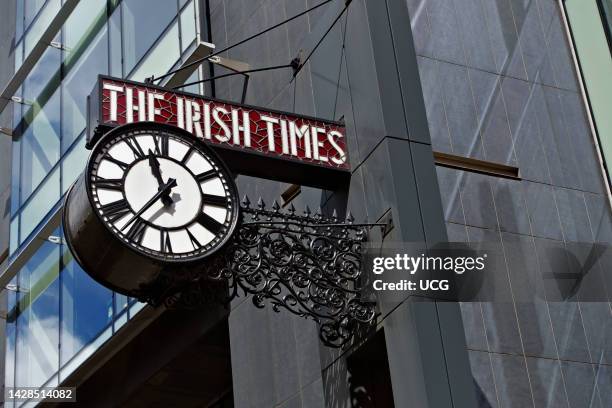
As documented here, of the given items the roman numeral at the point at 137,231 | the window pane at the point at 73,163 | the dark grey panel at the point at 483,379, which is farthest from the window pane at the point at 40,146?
the dark grey panel at the point at 483,379

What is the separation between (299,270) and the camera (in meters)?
11.6

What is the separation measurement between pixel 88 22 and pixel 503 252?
11.5 m

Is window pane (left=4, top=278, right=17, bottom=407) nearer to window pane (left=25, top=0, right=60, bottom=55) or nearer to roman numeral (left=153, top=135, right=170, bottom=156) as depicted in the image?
window pane (left=25, top=0, right=60, bottom=55)

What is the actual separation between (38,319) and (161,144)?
1077 cm

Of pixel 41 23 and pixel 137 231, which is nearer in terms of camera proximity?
pixel 137 231

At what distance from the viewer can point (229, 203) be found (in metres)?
11.5

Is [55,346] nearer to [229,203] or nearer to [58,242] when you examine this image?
[58,242]

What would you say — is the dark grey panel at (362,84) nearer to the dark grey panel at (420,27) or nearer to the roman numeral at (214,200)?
the dark grey panel at (420,27)

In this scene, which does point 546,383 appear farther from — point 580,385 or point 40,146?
point 40,146

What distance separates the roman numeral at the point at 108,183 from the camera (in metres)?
11.0

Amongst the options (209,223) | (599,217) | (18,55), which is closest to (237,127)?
(209,223)

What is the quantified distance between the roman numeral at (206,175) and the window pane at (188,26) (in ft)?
23.3

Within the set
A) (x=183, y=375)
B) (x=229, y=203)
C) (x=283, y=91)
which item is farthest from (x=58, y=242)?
(x=229, y=203)

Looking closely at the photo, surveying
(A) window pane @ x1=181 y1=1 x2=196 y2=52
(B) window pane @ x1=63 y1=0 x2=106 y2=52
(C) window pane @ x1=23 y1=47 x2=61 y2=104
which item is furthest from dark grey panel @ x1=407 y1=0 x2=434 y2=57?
(C) window pane @ x1=23 y1=47 x2=61 y2=104
